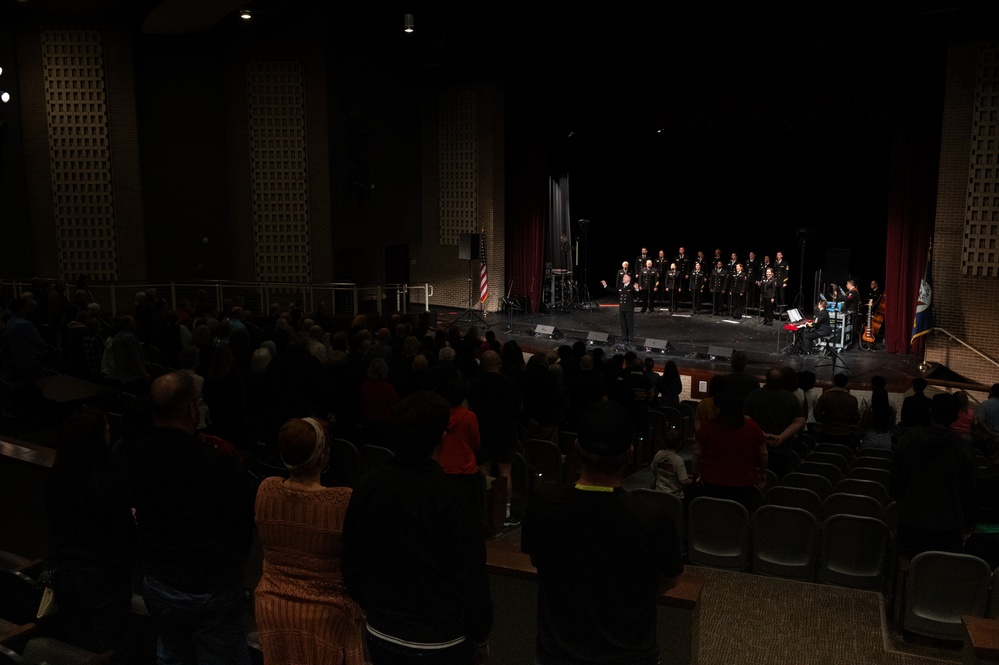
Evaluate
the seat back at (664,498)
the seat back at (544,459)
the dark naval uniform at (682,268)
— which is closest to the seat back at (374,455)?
the seat back at (544,459)

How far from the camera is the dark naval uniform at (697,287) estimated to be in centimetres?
1984

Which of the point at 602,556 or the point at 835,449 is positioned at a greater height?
the point at 602,556

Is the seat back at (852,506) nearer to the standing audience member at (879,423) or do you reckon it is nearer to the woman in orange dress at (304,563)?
the standing audience member at (879,423)

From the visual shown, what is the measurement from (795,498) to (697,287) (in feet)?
48.3

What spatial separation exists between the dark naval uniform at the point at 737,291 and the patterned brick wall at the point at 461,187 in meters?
5.15

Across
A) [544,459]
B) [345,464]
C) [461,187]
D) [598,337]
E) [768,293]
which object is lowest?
[598,337]

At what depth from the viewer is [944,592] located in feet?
14.6

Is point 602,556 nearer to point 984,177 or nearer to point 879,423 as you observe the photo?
point 879,423

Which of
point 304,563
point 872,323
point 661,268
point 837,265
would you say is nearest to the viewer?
point 304,563

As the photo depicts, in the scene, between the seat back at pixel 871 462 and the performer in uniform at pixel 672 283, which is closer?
the seat back at pixel 871 462

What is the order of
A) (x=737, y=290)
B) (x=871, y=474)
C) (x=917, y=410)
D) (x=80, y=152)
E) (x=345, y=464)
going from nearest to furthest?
(x=345, y=464), (x=871, y=474), (x=917, y=410), (x=80, y=152), (x=737, y=290)

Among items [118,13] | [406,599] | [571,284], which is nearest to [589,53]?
[571,284]

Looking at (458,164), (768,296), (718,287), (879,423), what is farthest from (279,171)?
(879,423)

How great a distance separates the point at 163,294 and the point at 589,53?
9.52m
